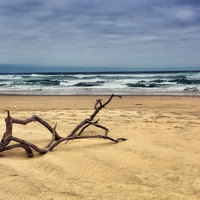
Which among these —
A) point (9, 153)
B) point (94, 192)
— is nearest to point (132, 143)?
point (94, 192)

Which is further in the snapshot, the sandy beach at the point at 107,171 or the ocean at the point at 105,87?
the ocean at the point at 105,87

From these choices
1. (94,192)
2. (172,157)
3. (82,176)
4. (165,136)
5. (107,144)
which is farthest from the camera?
(165,136)

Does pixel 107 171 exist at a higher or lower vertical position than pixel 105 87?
lower

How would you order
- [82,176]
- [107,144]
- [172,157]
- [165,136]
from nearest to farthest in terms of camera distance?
[82,176]
[172,157]
[107,144]
[165,136]

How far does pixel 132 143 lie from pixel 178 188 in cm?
156

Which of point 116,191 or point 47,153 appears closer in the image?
point 116,191

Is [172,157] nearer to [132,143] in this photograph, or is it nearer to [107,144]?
[132,143]

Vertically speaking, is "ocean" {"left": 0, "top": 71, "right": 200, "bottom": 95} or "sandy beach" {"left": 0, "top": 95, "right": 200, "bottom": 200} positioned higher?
"ocean" {"left": 0, "top": 71, "right": 200, "bottom": 95}

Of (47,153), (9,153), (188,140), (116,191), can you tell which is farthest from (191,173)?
(9,153)

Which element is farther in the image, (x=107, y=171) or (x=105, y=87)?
(x=105, y=87)

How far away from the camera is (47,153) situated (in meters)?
3.18

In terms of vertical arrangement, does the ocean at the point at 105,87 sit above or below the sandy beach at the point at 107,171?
above

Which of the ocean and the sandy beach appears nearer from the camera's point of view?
the sandy beach

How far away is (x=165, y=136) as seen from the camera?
14.0 feet
